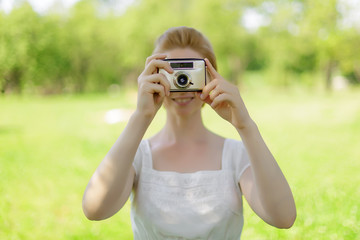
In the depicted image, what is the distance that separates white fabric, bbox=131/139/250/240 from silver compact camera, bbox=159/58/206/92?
42cm

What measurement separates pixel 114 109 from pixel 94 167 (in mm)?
6554

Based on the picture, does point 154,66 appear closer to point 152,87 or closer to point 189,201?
point 152,87

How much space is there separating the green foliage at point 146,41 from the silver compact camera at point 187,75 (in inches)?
102

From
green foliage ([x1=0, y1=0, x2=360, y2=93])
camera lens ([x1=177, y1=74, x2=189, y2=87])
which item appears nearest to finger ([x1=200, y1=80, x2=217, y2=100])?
camera lens ([x1=177, y1=74, x2=189, y2=87])

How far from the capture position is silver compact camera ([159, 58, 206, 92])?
4.78 ft

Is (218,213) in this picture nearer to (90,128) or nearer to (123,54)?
(123,54)

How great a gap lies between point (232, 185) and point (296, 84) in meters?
16.9

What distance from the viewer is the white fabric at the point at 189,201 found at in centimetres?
150

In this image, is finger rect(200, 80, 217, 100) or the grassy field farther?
the grassy field

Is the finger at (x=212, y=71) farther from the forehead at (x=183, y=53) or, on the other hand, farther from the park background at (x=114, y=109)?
the park background at (x=114, y=109)

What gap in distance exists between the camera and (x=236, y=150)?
163 cm

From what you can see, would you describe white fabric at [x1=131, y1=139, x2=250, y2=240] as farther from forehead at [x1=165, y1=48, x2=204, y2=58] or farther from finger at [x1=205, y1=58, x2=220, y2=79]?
forehead at [x1=165, y1=48, x2=204, y2=58]

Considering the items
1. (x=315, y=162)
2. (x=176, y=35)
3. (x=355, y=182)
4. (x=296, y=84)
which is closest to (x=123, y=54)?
(x=315, y=162)

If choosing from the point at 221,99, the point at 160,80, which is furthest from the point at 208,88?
the point at 160,80
